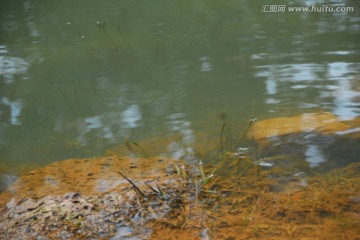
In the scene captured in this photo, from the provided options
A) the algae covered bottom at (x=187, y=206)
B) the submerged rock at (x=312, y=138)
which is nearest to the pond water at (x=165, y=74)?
the submerged rock at (x=312, y=138)

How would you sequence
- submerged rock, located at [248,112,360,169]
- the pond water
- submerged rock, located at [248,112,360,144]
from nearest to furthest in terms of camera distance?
submerged rock, located at [248,112,360,169]
submerged rock, located at [248,112,360,144]
the pond water

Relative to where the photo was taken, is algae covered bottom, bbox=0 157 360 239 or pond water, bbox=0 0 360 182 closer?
algae covered bottom, bbox=0 157 360 239

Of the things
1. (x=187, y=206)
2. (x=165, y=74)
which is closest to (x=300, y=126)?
(x=187, y=206)

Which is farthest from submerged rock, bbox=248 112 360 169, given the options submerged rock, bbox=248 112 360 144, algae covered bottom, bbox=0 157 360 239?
algae covered bottom, bbox=0 157 360 239

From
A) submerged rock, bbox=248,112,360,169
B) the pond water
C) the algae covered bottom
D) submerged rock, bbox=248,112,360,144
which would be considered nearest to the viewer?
the algae covered bottom

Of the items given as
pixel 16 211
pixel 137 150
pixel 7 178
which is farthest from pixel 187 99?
pixel 16 211

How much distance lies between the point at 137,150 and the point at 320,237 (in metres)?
1.80

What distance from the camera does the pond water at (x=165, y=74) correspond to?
12.7 feet

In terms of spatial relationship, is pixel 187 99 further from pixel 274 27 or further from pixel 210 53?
pixel 274 27

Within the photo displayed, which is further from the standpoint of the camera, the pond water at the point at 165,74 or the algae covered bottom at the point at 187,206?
the pond water at the point at 165,74

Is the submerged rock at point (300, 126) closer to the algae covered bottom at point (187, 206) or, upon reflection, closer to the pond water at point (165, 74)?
the pond water at point (165, 74)

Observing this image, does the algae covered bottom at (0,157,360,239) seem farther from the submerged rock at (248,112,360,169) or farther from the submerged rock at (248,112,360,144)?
the submerged rock at (248,112,360,144)

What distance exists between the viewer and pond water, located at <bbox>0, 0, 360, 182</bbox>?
152 inches

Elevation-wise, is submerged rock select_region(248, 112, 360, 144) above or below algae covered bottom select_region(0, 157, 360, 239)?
above
